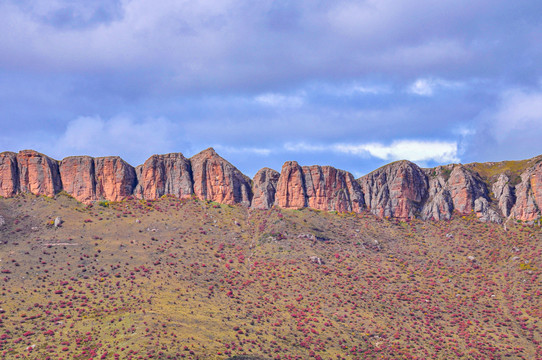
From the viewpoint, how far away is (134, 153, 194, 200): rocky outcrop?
169000 millimetres

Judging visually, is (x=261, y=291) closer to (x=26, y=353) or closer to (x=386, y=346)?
(x=386, y=346)

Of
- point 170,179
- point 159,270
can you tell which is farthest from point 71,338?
point 170,179

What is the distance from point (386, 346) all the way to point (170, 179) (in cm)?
9415

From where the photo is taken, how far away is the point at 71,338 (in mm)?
90875

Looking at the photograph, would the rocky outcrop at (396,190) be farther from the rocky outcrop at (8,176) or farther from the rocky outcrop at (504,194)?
the rocky outcrop at (8,176)

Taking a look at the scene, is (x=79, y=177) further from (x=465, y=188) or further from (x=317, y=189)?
(x=465, y=188)

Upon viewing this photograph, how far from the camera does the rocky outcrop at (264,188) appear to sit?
17125 centimetres

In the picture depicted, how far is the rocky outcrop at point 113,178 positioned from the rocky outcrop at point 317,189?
48.2 metres

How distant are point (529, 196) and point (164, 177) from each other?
113273 millimetres

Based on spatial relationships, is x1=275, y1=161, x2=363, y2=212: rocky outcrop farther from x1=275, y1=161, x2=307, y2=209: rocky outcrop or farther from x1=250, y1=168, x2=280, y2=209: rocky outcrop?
x1=250, y1=168, x2=280, y2=209: rocky outcrop

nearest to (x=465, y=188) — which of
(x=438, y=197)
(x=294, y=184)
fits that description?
(x=438, y=197)

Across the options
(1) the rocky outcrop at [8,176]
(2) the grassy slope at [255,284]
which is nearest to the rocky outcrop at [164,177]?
(2) the grassy slope at [255,284]

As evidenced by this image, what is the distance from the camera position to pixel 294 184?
173875 mm

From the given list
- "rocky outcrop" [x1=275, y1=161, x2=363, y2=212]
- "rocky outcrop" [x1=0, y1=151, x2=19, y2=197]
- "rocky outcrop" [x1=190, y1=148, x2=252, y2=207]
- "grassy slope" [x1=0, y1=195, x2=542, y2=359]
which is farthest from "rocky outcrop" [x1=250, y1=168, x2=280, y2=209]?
"rocky outcrop" [x1=0, y1=151, x2=19, y2=197]
